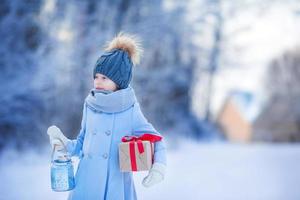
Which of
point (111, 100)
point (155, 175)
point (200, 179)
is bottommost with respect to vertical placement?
point (200, 179)

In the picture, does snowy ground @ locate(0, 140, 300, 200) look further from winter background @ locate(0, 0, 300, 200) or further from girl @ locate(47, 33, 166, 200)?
girl @ locate(47, 33, 166, 200)

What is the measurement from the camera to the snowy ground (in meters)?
3.96

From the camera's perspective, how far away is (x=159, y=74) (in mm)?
8336

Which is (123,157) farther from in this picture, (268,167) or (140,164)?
(268,167)

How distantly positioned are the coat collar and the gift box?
159mm

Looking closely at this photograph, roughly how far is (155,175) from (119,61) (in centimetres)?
50

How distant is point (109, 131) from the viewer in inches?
78.5

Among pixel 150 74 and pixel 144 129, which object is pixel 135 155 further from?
pixel 150 74

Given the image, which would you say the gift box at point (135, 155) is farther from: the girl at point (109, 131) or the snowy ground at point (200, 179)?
the snowy ground at point (200, 179)

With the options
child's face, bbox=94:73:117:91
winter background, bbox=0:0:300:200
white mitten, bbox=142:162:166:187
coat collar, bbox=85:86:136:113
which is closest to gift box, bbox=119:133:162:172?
white mitten, bbox=142:162:166:187

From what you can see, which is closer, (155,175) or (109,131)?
(155,175)

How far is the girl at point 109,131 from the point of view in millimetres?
1976

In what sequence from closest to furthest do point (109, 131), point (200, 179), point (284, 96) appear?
point (109, 131)
point (200, 179)
point (284, 96)

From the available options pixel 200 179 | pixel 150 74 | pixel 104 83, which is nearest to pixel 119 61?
pixel 104 83
